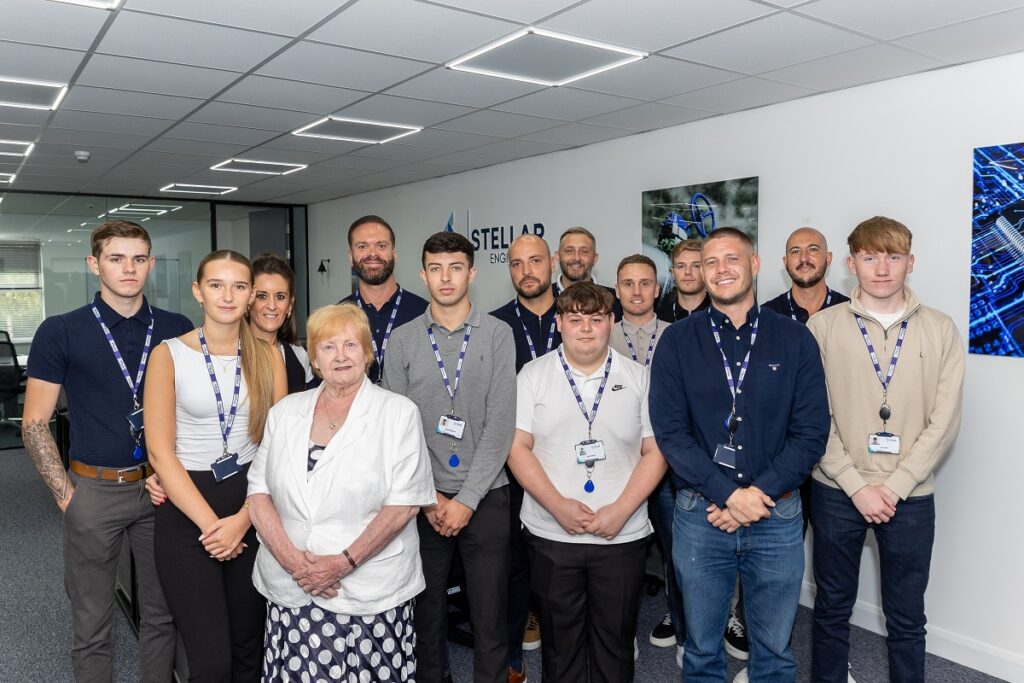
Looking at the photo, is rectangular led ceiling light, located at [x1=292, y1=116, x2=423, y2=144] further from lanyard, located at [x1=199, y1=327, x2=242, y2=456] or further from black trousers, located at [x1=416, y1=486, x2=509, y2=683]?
black trousers, located at [x1=416, y1=486, x2=509, y2=683]

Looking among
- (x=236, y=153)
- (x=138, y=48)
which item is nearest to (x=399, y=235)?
(x=236, y=153)

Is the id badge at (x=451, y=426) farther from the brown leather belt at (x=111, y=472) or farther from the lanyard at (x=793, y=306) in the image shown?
the lanyard at (x=793, y=306)

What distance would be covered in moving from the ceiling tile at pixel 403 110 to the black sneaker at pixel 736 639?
3.26 meters

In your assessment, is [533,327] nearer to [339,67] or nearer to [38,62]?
[339,67]

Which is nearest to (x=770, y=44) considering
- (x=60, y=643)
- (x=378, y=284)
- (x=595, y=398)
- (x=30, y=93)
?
(x=595, y=398)

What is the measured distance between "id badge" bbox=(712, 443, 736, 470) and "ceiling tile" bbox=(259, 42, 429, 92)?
2377 millimetres

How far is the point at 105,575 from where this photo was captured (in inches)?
100

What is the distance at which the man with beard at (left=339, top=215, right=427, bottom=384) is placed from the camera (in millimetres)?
3180

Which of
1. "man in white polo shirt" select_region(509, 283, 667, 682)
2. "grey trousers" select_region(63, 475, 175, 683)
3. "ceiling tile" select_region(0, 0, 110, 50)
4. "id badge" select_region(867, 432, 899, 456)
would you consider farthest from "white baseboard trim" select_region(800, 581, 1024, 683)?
"ceiling tile" select_region(0, 0, 110, 50)

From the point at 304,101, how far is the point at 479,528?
2969 mm

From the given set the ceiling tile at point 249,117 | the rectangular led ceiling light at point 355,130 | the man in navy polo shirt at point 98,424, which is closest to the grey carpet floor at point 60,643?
the man in navy polo shirt at point 98,424

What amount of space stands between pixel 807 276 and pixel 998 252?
2.65 feet

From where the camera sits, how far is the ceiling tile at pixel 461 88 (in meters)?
3.85

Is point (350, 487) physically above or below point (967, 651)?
above
